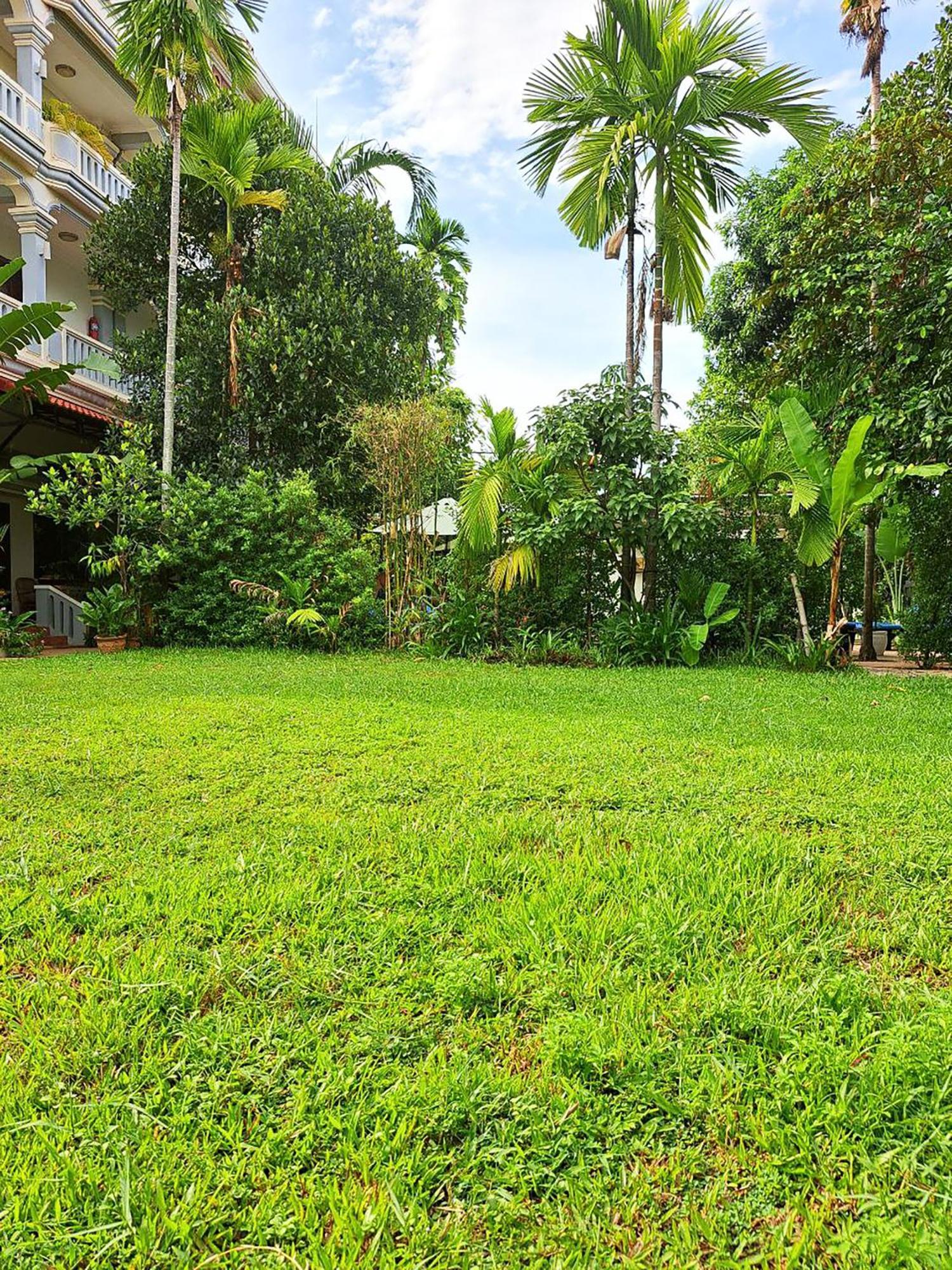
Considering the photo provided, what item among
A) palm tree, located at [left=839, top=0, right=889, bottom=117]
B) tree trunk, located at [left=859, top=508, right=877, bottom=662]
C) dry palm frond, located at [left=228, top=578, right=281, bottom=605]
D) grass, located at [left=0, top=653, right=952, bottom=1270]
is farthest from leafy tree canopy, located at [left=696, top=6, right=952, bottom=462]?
dry palm frond, located at [left=228, top=578, right=281, bottom=605]

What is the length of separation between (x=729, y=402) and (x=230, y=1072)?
2124cm

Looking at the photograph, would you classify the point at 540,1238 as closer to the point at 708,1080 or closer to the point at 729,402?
the point at 708,1080

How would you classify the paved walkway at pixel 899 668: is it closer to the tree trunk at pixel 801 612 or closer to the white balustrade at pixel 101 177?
the tree trunk at pixel 801 612

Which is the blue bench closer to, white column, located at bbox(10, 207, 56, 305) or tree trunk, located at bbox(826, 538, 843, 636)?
tree trunk, located at bbox(826, 538, 843, 636)

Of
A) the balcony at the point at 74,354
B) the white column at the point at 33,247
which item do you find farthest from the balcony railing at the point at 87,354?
the white column at the point at 33,247

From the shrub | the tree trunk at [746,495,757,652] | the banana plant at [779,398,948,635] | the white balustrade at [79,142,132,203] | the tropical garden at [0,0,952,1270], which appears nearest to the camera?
the tropical garden at [0,0,952,1270]

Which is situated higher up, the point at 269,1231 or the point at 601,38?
the point at 601,38

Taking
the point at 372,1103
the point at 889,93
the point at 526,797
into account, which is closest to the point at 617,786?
the point at 526,797

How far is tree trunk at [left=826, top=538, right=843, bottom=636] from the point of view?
28.6ft

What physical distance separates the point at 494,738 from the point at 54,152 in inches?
617

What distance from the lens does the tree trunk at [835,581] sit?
8703mm

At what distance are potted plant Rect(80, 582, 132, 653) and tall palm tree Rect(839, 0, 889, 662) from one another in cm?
1128

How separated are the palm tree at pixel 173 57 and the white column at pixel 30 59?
262cm

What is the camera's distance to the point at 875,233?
7.60 metres
